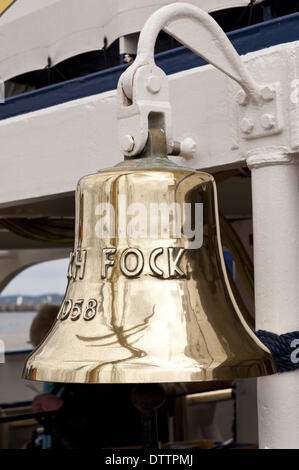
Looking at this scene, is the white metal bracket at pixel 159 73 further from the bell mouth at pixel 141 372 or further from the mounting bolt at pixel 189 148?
the bell mouth at pixel 141 372

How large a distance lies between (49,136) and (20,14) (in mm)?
694

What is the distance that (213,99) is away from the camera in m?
2.22

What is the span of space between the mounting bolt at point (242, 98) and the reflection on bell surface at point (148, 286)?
1.56 ft

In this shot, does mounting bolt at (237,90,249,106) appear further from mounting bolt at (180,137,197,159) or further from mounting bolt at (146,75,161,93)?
mounting bolt at (146,75,161,93)

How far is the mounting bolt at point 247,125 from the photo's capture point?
208cm

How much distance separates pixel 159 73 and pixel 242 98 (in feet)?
1.91

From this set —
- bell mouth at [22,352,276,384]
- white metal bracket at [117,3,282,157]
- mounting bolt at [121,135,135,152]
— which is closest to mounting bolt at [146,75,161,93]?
white metal bracket at [117,3,282,157]

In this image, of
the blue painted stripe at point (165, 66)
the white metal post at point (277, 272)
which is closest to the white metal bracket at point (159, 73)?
the white metal post at point (277, 272)

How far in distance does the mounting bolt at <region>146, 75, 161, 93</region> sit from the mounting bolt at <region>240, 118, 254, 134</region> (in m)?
0.59

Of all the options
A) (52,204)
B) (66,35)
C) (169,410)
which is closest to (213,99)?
(66,35)

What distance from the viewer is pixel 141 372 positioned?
1.39m

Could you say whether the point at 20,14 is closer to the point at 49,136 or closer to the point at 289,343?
the point at 49,136

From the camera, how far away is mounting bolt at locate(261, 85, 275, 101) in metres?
2.04

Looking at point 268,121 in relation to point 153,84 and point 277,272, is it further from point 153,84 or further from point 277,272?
point 153,84
